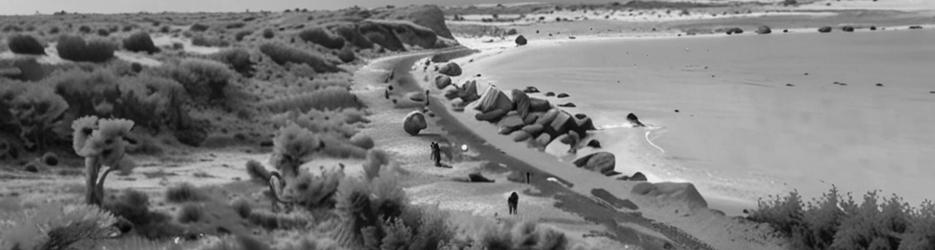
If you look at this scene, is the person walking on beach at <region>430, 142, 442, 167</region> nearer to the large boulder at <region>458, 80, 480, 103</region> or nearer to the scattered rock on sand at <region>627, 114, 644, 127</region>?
the scattered rock on sand at <region>627, 114, 644, 127</region>

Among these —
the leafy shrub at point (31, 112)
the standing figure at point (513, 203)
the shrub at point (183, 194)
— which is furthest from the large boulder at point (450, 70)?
the shrub at point (183, 194)

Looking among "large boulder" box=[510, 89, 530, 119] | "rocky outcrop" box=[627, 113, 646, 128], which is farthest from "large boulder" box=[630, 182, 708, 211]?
"large boulder" box=[510, 89, 530, 119]

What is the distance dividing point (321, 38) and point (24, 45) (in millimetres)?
29159

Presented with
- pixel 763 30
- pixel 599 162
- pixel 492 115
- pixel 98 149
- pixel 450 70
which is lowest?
pixel 763 30

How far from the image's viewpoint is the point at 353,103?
31.9 m

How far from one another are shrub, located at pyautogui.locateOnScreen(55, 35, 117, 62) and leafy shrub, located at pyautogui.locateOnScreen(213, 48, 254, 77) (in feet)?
19.2

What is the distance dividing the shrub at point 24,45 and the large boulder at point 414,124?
15644mm

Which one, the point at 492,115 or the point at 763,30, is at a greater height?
the point at 492,115

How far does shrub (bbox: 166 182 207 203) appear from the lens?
13.2m

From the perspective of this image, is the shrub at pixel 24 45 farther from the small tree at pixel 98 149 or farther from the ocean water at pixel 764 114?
the ocean water at pixel 764 114

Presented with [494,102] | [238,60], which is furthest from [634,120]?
[238,60]

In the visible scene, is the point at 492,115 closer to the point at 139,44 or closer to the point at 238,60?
the point at 238,60

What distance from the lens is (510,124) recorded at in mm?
26453

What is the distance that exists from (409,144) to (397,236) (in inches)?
500
